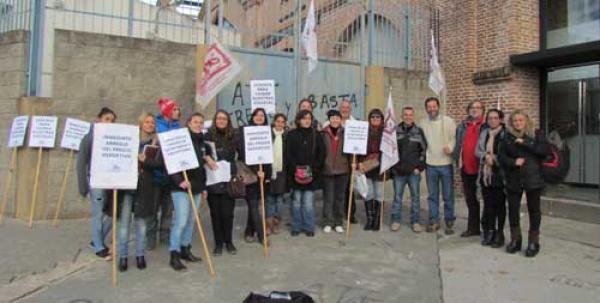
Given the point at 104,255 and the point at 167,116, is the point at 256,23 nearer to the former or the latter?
the point at 167,116

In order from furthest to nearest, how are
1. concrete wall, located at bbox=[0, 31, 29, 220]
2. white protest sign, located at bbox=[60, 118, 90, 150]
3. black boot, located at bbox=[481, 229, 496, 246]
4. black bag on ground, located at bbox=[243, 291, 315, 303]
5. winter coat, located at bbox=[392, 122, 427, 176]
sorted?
concrete wall, located at bbox=[0, 31, 29, 220]
white protest sign, located at bbox=[60, 118, 90, 150]
winter coat, located at bbox=[392, 122, 427, 176]
black boot, located at bbox=[481, 229, 496, 246]
black bag on ground, located at bbox=[243, 291, 315, 303]

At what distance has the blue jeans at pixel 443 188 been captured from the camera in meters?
7.85

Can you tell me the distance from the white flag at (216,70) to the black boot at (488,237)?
4.22 meters

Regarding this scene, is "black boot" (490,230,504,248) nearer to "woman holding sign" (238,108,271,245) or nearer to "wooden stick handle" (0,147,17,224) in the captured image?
"woman holding sign" (238,108,271,245)

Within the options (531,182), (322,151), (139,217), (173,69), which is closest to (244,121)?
(173,69)

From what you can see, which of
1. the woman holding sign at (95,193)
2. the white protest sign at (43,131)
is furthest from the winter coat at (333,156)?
the white protest sign at (43,131)

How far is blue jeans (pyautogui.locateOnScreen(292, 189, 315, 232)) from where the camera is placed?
760 cm

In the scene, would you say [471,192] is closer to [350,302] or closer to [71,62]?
[350,302]

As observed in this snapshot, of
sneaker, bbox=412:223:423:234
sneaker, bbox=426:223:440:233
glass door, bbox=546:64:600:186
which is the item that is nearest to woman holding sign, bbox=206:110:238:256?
sneaker, bbox=412:223:423:234

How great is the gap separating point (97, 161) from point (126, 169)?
0.98 feet

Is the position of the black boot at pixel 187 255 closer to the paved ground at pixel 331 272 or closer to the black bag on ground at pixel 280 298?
the paved ground at pixel 331 272

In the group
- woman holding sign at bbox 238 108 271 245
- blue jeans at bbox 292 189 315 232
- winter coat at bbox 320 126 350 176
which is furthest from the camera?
winter coat at bbox 320 126 350 176

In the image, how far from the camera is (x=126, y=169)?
5.72 metres

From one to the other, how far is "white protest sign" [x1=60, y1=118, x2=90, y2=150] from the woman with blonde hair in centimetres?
628
